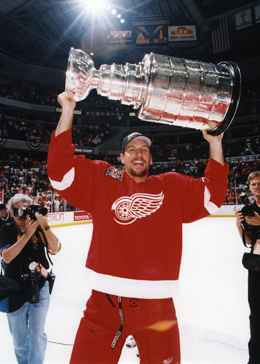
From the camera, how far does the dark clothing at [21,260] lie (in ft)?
6.85

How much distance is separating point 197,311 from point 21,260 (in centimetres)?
246

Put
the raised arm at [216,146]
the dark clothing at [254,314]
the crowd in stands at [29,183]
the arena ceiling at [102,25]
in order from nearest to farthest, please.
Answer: the raised arm at [216,146] → the dark clothing at [254,314] → the crowd in stands at [29,183] → the arena ceiling at [102,25]

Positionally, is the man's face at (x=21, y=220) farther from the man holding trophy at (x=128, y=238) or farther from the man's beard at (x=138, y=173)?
the man's beard at (x=138, y=173)

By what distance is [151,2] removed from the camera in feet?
54.4

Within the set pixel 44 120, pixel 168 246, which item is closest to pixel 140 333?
pixel 168 246

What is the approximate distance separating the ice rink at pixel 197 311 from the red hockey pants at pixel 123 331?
4.57 ft

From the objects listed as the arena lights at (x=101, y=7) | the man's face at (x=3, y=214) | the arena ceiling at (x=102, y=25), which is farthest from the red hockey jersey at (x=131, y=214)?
the arena lights at (x=101, y=7)

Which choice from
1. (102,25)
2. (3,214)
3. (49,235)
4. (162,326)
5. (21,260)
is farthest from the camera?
(102,25)

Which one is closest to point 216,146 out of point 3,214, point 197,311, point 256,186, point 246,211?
point 246,211

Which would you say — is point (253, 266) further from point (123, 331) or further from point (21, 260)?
point (21, 260)

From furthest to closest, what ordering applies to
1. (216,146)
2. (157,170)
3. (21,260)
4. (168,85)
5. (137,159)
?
(157,170), (21,260), (137,159), (216,146), (168,85)

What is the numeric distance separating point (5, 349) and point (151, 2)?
767 inches

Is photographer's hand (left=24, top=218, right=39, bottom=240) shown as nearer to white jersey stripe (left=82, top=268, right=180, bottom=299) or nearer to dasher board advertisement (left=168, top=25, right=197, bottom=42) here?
white jersey stripe (left=82, top=268, right=180, bottom=299)

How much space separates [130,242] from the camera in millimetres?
1446
